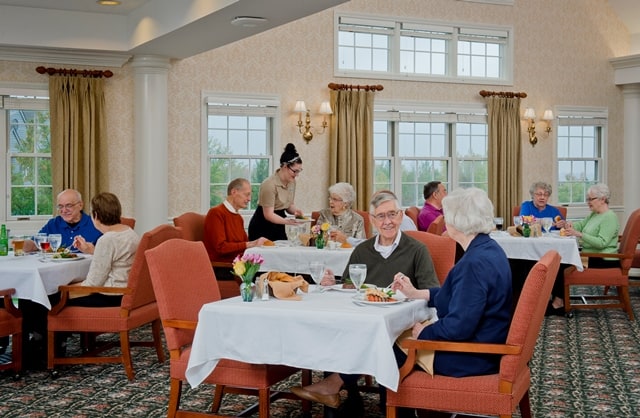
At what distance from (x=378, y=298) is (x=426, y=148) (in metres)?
8.29

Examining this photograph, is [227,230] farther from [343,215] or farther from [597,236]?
[597,236]

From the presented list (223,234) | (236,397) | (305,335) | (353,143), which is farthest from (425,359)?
(353,143)

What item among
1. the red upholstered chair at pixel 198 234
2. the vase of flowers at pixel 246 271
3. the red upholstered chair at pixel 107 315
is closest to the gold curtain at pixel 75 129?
the red upholstered chair at pixel 198 234

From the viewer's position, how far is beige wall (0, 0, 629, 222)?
1013 centimetres

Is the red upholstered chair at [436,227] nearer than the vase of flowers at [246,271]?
No

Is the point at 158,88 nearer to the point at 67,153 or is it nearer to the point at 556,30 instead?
the point at 67,153

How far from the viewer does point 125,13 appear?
928 centimetres

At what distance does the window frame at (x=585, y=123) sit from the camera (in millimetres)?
12750

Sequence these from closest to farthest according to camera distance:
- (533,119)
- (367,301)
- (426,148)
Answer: (367,301) → (426,148) → (533,119)

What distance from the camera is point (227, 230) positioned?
7230mm

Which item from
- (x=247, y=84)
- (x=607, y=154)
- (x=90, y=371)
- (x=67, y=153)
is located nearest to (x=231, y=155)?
(x=247, y=84)

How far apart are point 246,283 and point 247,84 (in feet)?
22.5

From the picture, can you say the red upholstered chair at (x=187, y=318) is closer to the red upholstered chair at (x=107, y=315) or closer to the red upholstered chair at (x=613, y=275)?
the red upholstered chair at (x=107, y=315)

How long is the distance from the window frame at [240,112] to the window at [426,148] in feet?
4.91
